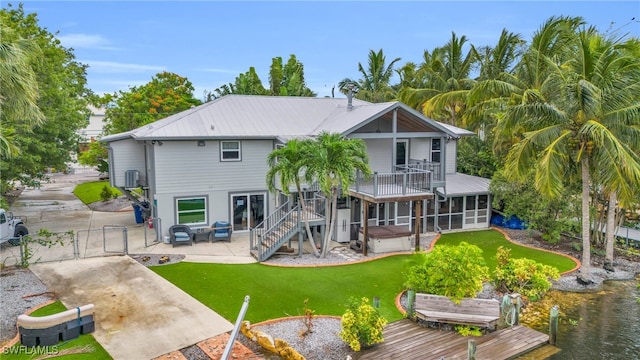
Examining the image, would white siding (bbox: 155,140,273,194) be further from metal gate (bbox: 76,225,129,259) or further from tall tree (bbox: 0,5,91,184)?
tall tree (bbox: 0,5,91,184)

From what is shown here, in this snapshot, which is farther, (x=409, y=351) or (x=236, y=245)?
(x=236, y=245)

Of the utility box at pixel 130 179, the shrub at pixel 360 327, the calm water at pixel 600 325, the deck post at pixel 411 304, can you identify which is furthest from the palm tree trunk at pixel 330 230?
the utility box at pixel 130 179

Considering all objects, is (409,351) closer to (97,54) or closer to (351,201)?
(351,201)

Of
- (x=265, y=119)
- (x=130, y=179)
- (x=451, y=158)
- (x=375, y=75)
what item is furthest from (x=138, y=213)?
(x=375, y=75)

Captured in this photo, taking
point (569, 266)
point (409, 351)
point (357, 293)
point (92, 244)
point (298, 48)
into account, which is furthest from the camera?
point (298, 48)

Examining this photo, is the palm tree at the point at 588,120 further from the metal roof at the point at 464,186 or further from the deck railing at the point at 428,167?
the metal roof at the point at 464,186

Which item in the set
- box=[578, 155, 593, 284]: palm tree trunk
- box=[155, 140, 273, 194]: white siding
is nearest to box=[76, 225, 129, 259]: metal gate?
box=[155, 140, 273, 194]: white siding

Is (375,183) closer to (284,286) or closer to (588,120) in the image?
(284,286)

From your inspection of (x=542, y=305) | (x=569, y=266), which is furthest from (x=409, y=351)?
(x=569, y=266)
